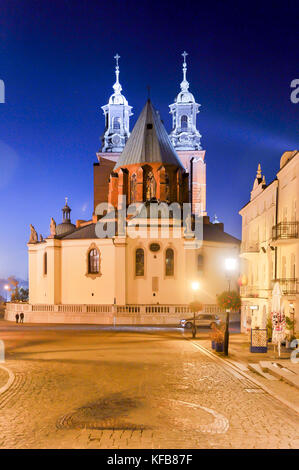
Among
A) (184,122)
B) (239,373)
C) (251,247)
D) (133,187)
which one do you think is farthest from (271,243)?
(184,122)

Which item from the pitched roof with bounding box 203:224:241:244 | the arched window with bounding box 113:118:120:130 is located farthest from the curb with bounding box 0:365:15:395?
the arched window with bounding box 113:118:120:130

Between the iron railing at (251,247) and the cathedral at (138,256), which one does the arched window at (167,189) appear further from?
the iron railing at (251,247)

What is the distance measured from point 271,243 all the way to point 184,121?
178ft

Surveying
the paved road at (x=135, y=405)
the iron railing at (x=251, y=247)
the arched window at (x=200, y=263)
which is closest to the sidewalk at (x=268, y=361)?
the paved road at (x=135, y=405)

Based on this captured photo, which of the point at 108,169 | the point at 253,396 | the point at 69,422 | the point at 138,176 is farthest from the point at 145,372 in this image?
the point at 108,169

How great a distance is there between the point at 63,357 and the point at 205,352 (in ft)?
22.0

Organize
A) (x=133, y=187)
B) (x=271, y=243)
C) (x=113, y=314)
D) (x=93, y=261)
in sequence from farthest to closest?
(x=133, y=187)
(x=93, y=261)
(x=113, y=314)
(x=271, y=243)

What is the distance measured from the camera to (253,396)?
11.8 meters

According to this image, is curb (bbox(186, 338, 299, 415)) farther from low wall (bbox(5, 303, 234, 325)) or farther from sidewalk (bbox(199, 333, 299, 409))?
low wall (bbox(5, 303, 234, 325))

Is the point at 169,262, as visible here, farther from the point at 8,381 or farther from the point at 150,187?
the point at 8,381

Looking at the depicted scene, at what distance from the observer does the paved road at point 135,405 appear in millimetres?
8133

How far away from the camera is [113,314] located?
37.4 meters

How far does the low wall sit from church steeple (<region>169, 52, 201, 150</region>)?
38.8 meters

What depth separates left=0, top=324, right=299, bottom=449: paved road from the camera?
26.7ft
